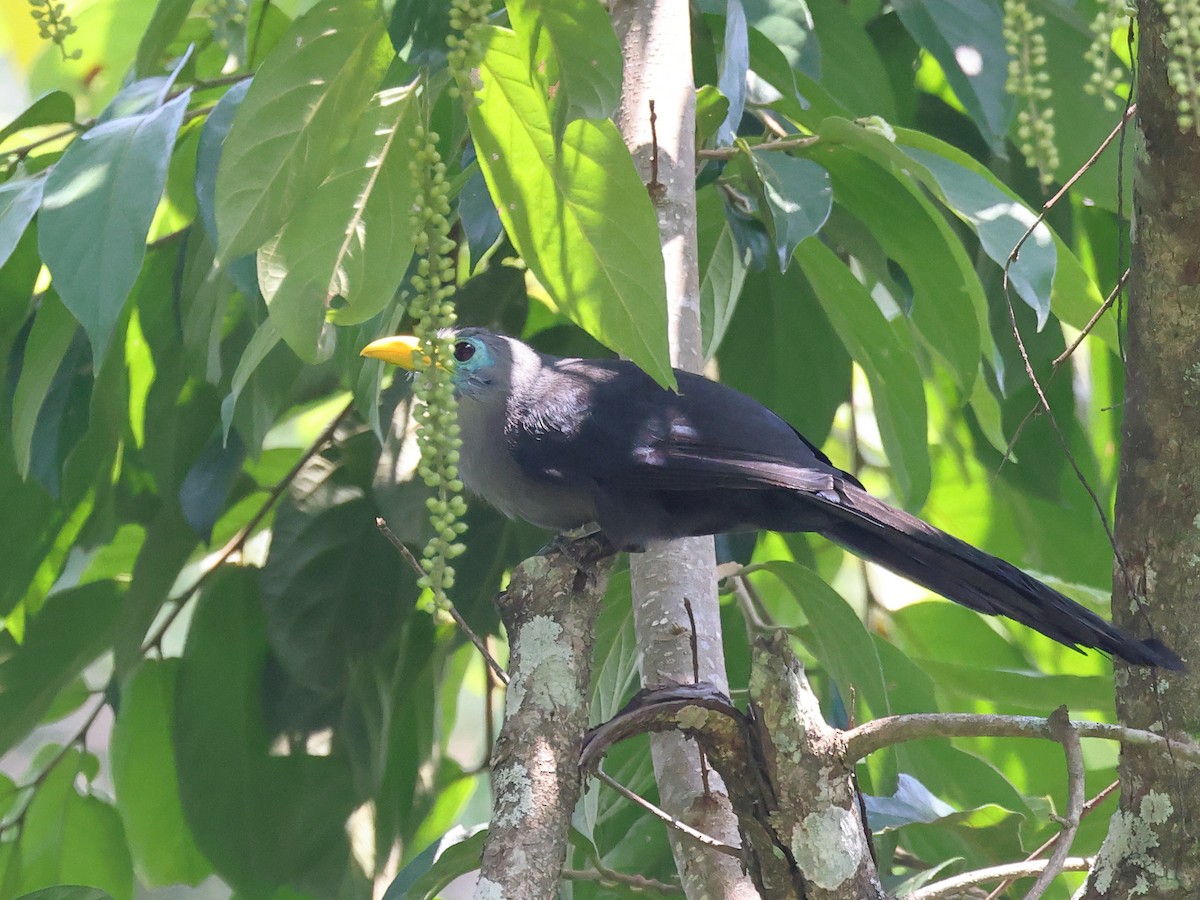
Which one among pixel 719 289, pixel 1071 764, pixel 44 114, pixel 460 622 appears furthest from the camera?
pixel 719 289

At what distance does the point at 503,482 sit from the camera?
267cm

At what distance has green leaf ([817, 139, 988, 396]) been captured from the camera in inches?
98.0

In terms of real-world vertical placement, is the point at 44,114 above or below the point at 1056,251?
above

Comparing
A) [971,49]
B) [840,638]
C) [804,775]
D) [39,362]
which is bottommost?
[840,638]

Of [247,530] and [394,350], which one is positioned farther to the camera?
[247,530]

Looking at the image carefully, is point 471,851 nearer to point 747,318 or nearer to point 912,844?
point 912,844

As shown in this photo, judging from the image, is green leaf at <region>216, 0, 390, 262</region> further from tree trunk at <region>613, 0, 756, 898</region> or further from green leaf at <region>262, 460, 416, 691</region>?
green leaf at <region>262, 460, 416, 691</region>

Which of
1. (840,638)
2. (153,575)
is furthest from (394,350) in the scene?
(840,638)

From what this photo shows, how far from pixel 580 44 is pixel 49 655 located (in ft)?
7.24

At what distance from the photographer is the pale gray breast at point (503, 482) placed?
2.61 metres

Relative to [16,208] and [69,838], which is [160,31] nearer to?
[16,208]

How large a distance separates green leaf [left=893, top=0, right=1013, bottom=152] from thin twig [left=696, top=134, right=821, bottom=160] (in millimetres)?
449

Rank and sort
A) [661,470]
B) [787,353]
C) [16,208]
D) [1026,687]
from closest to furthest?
1. [16,208]
2. [661,470]
3. [1026,687]
4. [787,353]

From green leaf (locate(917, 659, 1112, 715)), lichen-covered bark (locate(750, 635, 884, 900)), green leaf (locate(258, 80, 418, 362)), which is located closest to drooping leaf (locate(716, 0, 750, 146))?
green leaf (locate(258, 80, 418, 362))
